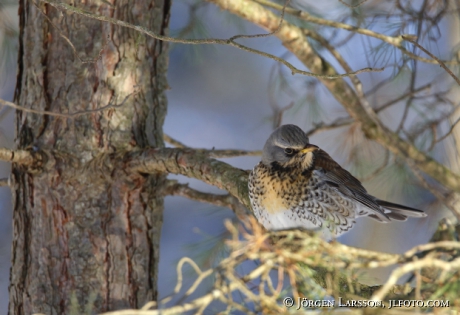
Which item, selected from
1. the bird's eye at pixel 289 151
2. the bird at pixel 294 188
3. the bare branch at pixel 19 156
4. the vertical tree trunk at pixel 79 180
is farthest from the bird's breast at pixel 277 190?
the bare branch at pixel 19 156

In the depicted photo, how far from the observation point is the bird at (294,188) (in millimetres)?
2951

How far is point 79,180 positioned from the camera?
2844 mm

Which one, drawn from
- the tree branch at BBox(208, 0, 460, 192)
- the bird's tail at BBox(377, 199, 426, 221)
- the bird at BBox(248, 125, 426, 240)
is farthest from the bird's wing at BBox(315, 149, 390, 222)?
the tree branch at BBox(208, 0, 460, 192)

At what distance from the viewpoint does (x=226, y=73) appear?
8039 millimetres

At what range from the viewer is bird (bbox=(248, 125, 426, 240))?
2951 mm

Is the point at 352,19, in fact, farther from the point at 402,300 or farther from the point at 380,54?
the point at 402,300

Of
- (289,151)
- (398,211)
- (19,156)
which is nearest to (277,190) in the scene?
(289,151)

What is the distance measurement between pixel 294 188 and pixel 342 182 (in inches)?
14.4

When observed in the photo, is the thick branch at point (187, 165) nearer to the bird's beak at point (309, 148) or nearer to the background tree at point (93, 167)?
the background tree at point (93, 167)

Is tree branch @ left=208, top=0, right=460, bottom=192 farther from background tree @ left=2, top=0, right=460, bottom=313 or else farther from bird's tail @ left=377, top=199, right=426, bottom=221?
bird's tail @ left=377, top=199, right=426, bottom=221

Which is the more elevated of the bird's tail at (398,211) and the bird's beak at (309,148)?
the bird's beak at (309,148)

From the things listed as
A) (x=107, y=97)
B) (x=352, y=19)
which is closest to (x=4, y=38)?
(x=107, y=97)

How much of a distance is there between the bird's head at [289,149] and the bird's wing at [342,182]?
0.28ft

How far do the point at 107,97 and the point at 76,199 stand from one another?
0.56 m
